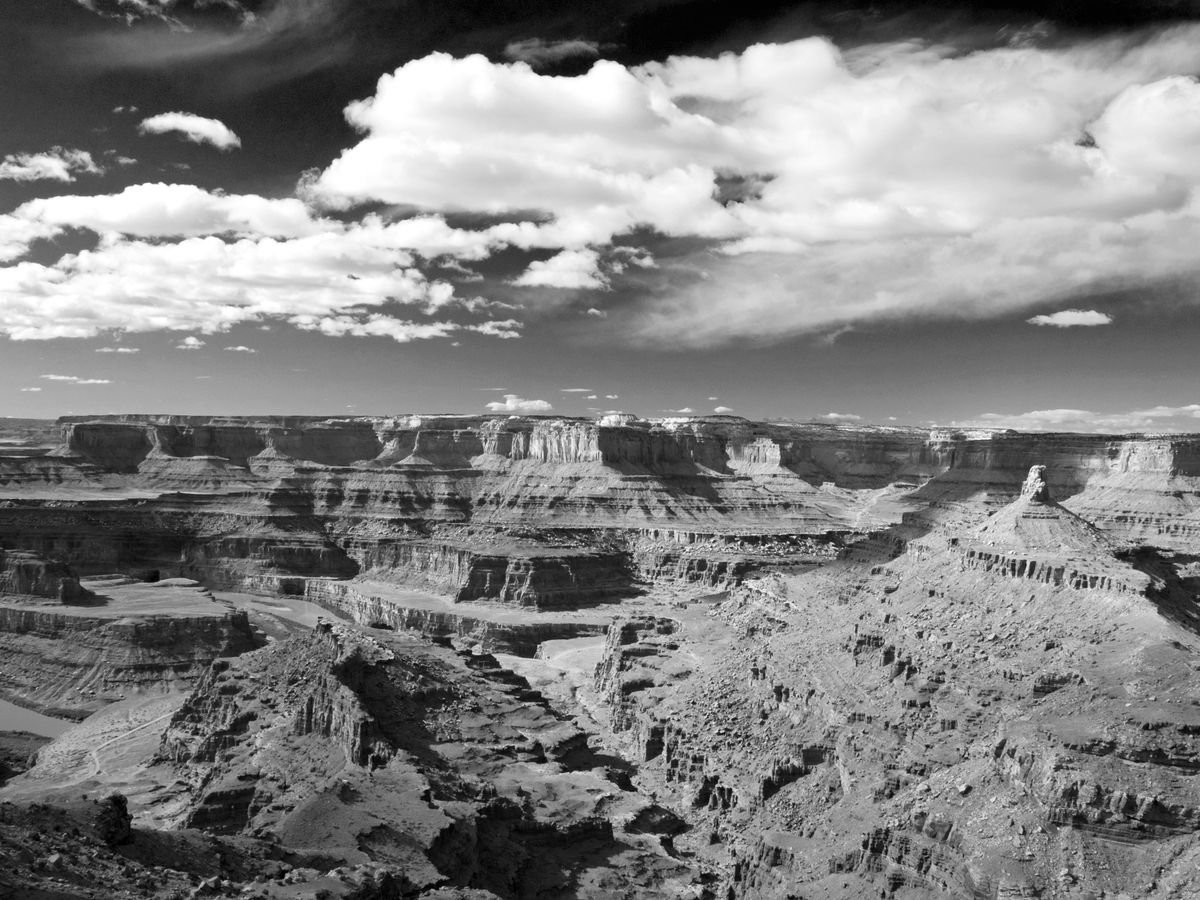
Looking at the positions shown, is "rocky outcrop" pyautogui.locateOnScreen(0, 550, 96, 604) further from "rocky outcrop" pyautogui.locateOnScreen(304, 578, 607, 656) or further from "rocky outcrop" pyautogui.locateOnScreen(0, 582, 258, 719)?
"rocky outcrop" pyautogui.locateOnScreen(304, 578, 607, 656)

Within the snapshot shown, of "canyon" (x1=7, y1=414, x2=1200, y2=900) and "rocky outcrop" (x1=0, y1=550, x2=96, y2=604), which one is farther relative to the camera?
"rocky outcrop" (x1=0, y1=550, x2=96, y2=604)

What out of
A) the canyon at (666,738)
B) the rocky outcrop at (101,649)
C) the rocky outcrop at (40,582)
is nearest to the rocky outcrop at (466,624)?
the canyon at (666,738)

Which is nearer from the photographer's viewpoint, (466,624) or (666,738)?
(666,738)

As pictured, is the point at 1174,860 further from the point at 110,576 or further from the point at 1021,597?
the point at 110,576

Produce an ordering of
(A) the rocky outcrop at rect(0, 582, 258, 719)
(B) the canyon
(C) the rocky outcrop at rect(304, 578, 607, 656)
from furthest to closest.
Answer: (C) the rocky outcrop at rect(304, 578, 607, 656) → (A) the rocky outcrop at rect(0, 582, 258, 719) → (B) the canyon

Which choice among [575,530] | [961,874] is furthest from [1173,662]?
[575,530]

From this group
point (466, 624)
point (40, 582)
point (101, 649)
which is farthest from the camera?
point (466, 624)

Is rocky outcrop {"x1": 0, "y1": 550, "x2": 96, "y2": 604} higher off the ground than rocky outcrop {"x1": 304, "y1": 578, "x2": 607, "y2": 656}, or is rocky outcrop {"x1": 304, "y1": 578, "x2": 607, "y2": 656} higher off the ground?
rocky outcrop {"x1": 0, "y1": 550, "x2": 96, "y2": 604}

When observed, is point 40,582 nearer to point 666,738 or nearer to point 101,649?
point 101,649

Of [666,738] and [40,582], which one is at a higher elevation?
[40,582]

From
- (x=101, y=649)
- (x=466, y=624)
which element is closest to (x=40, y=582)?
(x=101, y=649)

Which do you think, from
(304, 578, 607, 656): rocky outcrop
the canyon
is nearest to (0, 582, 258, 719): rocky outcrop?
the canyon

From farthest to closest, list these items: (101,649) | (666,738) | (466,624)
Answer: (466,624) < (101,649) < (666,738)
